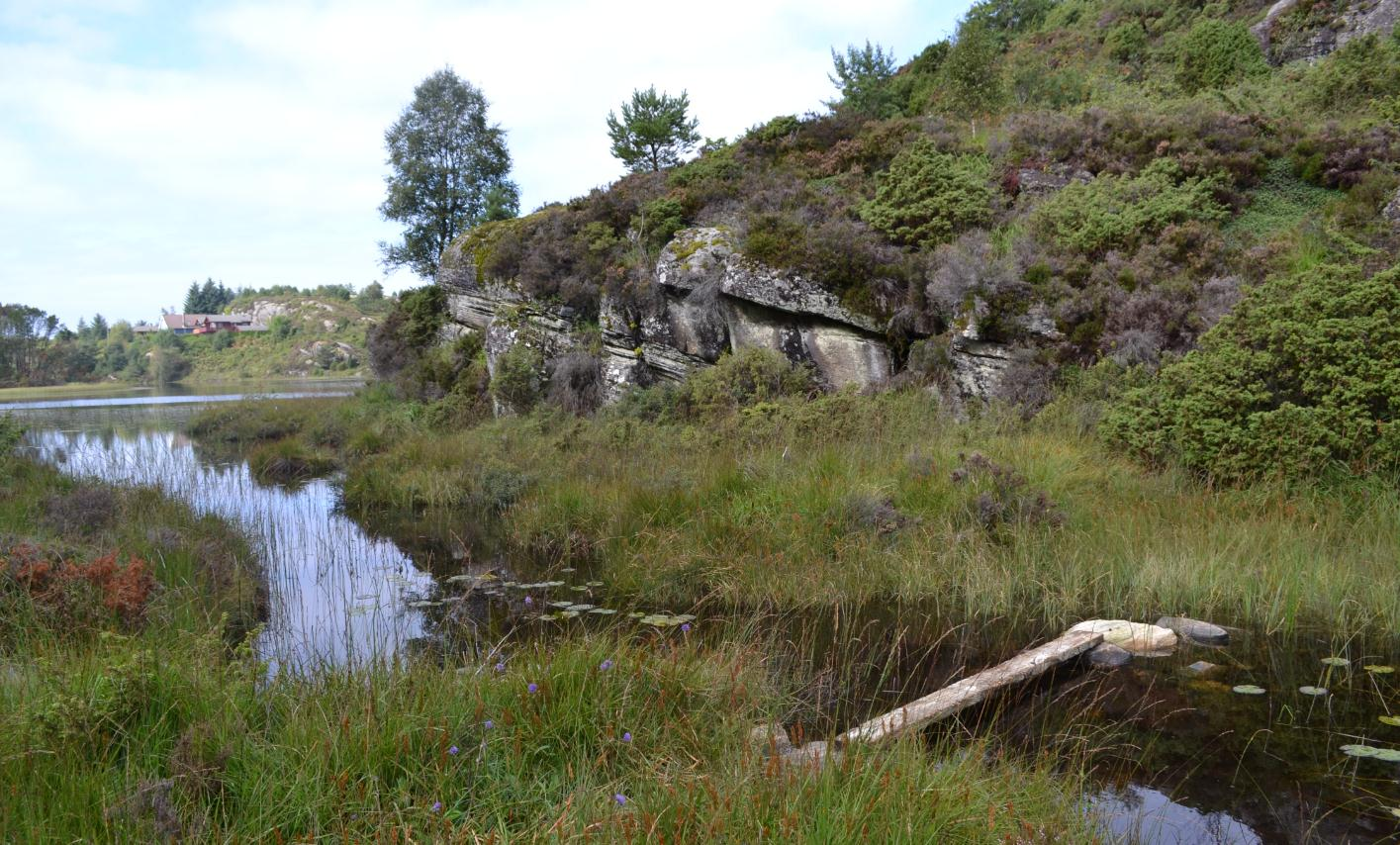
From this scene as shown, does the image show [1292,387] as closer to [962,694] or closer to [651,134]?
[962,694]

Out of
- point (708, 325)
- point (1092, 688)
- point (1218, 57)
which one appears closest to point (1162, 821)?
point (1092, 688)

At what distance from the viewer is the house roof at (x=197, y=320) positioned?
94800 millimetres

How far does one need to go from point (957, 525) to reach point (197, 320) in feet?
366

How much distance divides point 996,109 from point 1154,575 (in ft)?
50.9

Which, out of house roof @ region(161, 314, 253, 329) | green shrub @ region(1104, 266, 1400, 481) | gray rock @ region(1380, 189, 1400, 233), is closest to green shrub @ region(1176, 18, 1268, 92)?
gray rock @ region(1380, 189, 1400, 233)

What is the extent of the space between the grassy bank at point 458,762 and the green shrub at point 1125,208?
9.65 metres

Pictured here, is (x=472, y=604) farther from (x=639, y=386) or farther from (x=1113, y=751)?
(x=639, y=386)

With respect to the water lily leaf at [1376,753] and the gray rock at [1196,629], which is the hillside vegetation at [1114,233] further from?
the water lily leaf at [1376,753]

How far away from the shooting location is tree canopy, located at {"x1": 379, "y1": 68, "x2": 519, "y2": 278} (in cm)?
2934

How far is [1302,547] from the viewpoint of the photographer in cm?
586

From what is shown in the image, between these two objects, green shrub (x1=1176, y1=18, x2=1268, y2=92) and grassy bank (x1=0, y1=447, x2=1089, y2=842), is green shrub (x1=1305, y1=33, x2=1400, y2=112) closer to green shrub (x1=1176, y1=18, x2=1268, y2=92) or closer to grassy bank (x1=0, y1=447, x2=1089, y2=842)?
green shrub (x1=1176, y1=18, x2=1268, y2=92)

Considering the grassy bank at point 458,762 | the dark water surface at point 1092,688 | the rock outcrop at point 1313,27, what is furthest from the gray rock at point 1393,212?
the grassy bank at point 458,762

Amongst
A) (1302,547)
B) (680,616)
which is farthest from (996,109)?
(680,616)

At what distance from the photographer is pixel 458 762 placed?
316 centimetres
